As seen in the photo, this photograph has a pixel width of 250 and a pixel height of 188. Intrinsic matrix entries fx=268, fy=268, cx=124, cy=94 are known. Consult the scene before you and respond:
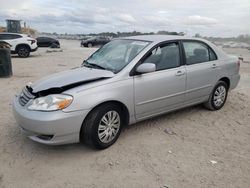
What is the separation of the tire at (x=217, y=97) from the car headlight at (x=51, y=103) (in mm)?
3144

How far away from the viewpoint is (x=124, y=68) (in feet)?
13.2

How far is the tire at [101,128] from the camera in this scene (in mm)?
3588

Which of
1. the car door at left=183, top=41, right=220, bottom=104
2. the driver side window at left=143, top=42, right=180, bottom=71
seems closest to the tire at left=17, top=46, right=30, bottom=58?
the car door at left=183, top=41, right=220, bottom=104

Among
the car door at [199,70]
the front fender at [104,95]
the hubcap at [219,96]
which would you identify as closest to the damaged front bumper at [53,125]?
the front fender at [104,95]

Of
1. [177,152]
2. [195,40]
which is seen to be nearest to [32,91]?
[177,152]

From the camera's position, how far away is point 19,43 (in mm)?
16906

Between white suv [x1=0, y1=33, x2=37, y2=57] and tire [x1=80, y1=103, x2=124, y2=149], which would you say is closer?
tire [x1=80, y1=103, x2=124, y2=149]

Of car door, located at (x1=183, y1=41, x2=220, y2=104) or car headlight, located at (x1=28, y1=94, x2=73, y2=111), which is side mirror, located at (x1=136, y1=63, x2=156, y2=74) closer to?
car door, located at (x1=183, y1=41, x2=220, y2=104)

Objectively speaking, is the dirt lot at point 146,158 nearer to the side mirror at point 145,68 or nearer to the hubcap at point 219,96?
the hubcap at point 219,96

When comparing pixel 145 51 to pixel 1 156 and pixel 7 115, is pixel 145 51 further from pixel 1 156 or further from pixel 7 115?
pixel 7 115

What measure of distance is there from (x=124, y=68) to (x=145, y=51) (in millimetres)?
497

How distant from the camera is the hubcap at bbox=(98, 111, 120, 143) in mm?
3719

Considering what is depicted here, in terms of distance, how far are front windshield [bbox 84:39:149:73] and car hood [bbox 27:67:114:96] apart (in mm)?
243

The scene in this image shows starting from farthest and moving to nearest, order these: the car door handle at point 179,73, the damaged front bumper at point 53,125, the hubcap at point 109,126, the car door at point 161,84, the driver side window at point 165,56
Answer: the car door handle at point 179,73 → the driver side window at point 165,56 → the car door at point 161,84 → the hubcap at point 109,126 → the damaged front bumper at point 53,125
